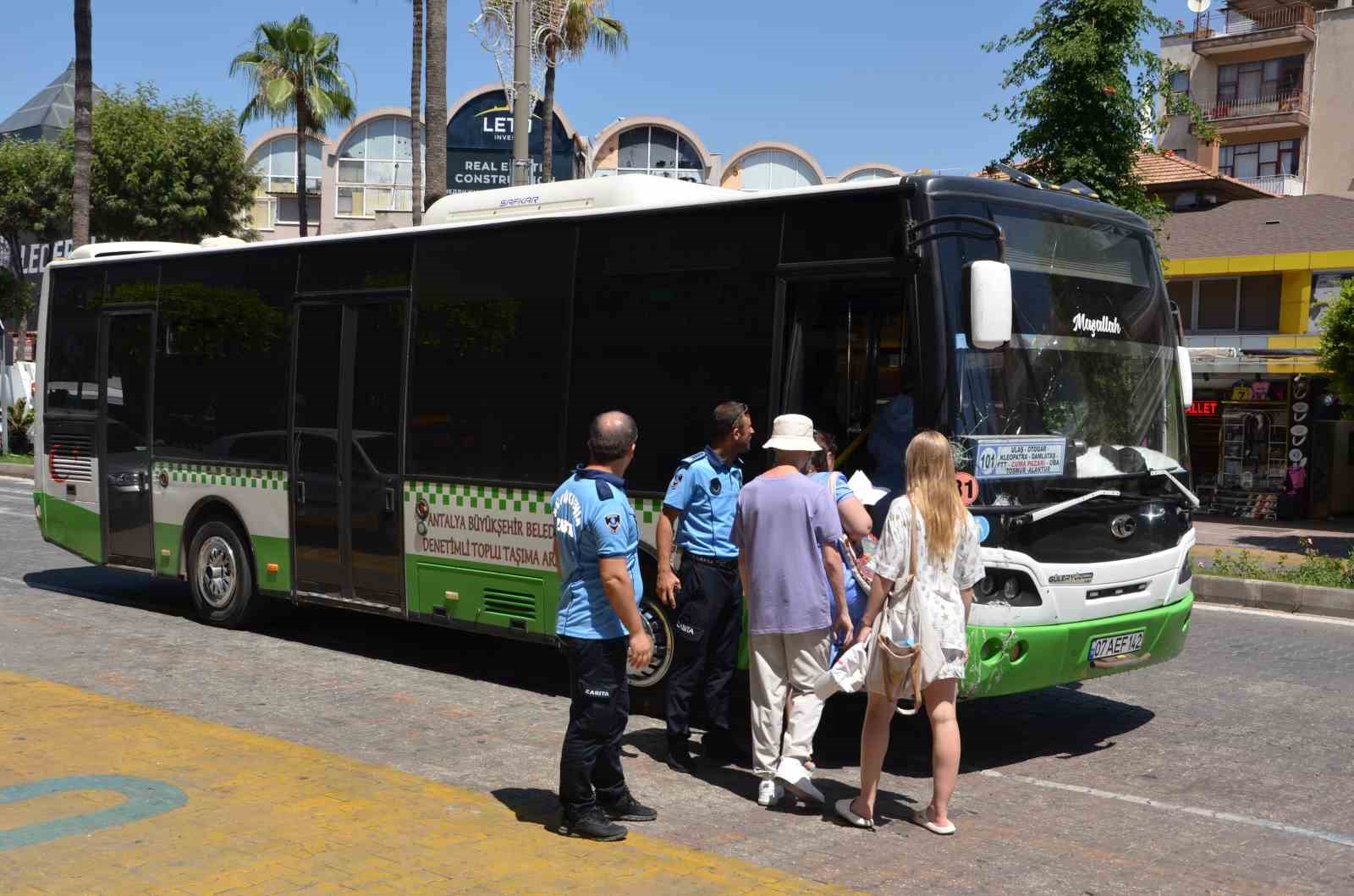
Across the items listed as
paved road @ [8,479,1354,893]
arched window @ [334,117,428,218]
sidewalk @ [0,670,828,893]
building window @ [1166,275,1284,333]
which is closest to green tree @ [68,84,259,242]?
arched window @ [334,117,428,218]

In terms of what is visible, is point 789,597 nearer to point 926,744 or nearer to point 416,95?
point 926,744

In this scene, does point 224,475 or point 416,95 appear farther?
point 416,95

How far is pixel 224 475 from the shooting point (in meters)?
11.0

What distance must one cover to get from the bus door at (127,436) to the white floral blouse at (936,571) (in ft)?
25.7

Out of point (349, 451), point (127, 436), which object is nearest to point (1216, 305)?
point (127, 436)

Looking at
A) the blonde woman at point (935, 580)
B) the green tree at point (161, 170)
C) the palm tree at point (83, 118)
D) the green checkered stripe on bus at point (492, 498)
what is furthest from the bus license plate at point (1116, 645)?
the green tree at point (161, 170)

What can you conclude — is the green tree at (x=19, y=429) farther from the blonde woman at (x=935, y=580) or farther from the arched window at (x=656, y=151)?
the blonde woman at (x=935, y=580)

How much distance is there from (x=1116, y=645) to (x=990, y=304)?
6.71 feet

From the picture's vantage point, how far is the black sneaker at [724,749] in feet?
23.1

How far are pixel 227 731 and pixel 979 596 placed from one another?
12.7ft

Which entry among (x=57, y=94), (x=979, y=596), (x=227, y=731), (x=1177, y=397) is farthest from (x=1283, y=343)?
(x=57, y=94)

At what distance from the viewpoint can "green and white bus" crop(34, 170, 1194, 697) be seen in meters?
7.05

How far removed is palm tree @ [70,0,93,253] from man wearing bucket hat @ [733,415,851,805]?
82.5 ft

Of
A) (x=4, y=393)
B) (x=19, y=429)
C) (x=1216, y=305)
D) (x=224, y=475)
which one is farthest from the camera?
(x=19, y=429)
